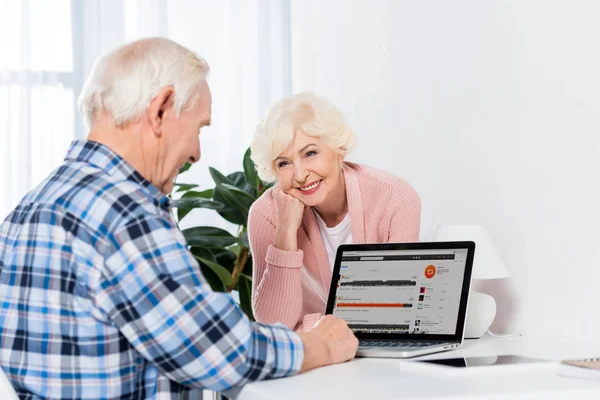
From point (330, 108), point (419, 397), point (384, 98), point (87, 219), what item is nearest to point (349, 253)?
point (330, 108)

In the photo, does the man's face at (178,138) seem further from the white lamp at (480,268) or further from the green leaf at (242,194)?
the green leaf at (242,194)

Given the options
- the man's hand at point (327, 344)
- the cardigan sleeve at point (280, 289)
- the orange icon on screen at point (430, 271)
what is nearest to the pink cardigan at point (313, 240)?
the cardigan sleeve at point (280, 289)

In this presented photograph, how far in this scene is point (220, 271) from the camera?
2.78 m

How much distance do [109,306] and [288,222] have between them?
96 cm

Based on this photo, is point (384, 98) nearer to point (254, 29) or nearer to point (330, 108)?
point (330, 108)

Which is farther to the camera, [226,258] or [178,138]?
[226,258]

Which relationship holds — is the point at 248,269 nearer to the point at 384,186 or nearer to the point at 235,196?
the point at 235,196

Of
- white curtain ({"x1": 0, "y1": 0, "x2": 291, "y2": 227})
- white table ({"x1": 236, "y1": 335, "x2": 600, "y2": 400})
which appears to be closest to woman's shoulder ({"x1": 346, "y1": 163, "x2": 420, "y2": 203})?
white table ({"x1": 236, "y1": 335, "x2": 600, "y2": 400})

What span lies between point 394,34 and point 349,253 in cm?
109

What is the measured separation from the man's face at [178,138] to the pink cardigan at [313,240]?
696 mm

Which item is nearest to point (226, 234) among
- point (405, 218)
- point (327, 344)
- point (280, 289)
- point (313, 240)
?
point (313, 240)

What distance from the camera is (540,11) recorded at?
1.90 metres

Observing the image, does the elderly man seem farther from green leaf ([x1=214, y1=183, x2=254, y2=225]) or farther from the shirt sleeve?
green leaf ([x1=214, y1=183, x2=254, y2=225])

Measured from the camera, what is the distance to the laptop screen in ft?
5.55
